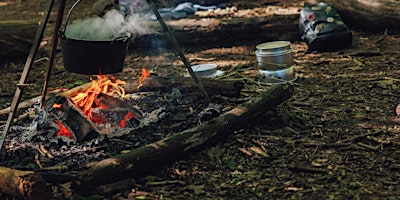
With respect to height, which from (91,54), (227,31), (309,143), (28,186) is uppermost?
(91,54)

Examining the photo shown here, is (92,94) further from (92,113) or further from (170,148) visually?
(170,148)

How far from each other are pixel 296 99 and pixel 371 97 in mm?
779

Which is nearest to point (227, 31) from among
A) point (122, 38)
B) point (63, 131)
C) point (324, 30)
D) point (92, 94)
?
point (324, 30)

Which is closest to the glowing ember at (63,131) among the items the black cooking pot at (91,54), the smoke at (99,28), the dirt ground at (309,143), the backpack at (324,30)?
the black cooking pot at (91,54)

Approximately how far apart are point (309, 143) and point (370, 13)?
435 cm

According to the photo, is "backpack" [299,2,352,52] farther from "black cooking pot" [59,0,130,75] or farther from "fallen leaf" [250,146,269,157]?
"black cooking pot" [59,0,130,75]

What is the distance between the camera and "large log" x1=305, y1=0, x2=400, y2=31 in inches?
345

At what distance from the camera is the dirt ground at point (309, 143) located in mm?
4426

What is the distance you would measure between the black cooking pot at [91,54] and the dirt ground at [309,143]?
1.05 m

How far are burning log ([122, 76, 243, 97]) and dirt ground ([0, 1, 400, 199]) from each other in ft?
1.09

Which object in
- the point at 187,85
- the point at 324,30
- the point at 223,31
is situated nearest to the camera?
the point at 187,85

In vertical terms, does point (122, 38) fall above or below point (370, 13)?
above

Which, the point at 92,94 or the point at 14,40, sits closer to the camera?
the point at 92,94

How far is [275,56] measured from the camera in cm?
718
